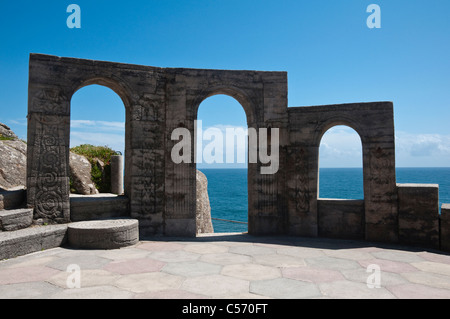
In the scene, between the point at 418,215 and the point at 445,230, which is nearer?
the point at 445,230

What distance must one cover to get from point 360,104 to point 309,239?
3461 mm

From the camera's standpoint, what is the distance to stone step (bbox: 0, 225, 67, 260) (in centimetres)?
516

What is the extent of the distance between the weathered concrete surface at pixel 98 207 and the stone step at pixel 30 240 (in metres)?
0.66

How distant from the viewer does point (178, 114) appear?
7539mm

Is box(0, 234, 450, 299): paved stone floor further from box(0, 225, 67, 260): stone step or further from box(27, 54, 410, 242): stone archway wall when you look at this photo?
box(27, 54, 410, 242): stone archway wall

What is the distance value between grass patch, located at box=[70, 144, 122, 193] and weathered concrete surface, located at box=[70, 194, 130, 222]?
3.38 meters

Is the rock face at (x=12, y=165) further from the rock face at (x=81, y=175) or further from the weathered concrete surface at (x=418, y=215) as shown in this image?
the weathered concrete surface at (x=418, y=215)

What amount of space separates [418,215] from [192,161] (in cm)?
527

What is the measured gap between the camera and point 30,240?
554 cm

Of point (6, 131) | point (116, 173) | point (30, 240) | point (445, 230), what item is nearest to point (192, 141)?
point (30, 240)

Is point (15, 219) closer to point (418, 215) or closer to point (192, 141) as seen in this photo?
point (192, 141)

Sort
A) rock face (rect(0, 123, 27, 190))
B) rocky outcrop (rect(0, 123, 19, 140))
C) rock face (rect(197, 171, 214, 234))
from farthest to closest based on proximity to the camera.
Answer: rocky outcrop (rect(0, 123, 19, 140))
rock face (rect(197, 171, 214, 234))
rock face (rect(0, 123, 27, 190))

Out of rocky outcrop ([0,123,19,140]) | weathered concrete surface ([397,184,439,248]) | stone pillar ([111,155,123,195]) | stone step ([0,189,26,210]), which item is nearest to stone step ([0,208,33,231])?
stone step ([0,189,26,210])
